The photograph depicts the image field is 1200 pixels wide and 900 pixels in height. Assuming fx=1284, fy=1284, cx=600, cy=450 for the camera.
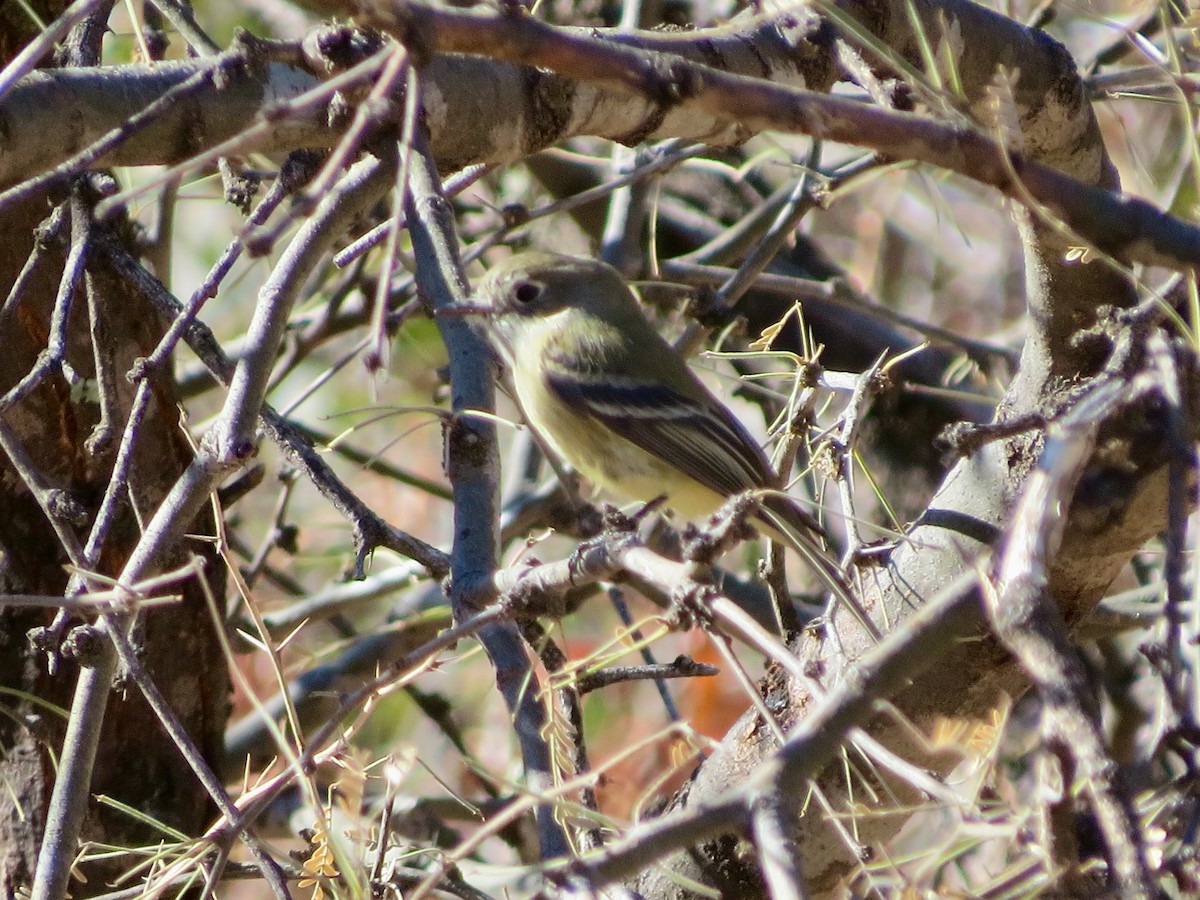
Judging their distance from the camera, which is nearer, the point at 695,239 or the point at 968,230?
the point at 695,239

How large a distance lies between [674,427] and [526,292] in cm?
52

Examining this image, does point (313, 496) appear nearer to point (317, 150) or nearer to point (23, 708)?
point (23, 708)

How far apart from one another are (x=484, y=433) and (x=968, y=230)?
491 centimetres

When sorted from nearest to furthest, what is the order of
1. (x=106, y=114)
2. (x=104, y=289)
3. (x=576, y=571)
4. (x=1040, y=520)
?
(x=1040, y=520)
(x=576, y=571)
(x=106, y=114)
(x=104, y=289)

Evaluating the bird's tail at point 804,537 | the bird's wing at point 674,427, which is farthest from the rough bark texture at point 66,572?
the bird's tail at point 804,537

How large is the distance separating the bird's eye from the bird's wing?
0.21 meters

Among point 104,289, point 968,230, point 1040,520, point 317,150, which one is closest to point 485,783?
point 104,289

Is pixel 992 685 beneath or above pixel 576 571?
beneath

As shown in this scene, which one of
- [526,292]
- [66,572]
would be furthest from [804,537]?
[66,572]

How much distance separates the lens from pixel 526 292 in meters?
3.29

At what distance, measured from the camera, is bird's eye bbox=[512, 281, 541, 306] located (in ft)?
10.7

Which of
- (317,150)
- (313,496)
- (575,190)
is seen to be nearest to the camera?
(317,150)

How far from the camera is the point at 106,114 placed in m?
1.88

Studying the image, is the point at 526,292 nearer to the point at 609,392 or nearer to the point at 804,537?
the point at 609,392
